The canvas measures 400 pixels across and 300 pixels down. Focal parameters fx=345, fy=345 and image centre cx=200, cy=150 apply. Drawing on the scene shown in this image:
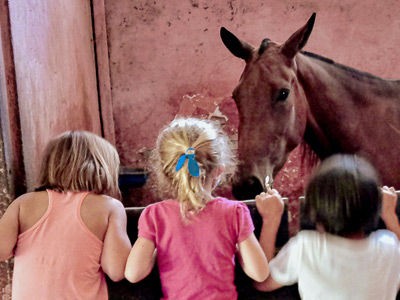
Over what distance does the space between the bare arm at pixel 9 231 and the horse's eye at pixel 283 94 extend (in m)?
1.46

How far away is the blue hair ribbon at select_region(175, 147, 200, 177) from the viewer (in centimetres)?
89

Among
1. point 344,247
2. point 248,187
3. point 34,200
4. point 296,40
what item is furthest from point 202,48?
point 344,247

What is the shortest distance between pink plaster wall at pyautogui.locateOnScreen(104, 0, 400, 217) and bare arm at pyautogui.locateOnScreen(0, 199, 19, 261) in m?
2.01

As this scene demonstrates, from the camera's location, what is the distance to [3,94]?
117 centimetres

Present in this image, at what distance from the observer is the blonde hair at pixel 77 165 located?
103cm

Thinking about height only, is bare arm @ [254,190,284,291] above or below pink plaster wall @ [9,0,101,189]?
below

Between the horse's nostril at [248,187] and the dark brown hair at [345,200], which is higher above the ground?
the dark brown hair at [345,200]

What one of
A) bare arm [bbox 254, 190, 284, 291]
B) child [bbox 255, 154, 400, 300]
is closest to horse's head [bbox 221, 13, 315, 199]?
bare arm [bbox 254, 190, 284, 291]

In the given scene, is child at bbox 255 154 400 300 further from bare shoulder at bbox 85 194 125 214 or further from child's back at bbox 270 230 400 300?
bare shoulder at bbox 85 194 125 214

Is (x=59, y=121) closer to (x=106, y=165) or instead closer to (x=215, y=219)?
(x=106, y=165)

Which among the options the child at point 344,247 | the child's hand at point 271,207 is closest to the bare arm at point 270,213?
the child's hand at point 271,207

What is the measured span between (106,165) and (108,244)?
24 centimetres

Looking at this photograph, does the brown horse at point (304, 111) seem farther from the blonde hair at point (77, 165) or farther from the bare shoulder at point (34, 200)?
the bare shoulder at point (34, 200)

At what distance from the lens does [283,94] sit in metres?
1.97
